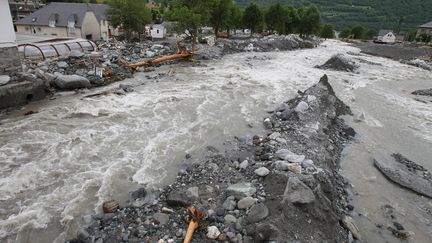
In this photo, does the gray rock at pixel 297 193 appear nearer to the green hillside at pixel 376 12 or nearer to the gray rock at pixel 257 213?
the gray rock at pixel 257 213

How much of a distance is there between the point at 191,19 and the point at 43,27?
81.8 ft

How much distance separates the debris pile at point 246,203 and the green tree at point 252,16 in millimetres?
50403

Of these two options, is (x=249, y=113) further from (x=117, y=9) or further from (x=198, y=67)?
(x=117, y=9)

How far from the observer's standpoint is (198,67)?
2527cm

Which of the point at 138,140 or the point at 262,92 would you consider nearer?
the point at 138,140

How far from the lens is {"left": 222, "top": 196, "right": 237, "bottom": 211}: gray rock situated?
676 cm

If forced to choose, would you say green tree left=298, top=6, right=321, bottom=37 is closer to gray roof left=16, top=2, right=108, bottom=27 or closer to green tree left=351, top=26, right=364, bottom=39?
green tree left=351, top=26, right=364, bottom=39

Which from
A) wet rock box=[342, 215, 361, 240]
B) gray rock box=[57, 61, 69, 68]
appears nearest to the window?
gray rock box=[57, 61, 69, 68]

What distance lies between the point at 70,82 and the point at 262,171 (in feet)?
43.3

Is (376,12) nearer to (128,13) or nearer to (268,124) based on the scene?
(128,13)

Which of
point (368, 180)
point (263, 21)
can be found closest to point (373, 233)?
point (368, 180)

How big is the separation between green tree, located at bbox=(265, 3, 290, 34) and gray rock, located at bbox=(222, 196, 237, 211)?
59095 millimetres

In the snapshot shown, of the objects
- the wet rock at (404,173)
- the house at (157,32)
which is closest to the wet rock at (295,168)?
the wet rock at (404,173)

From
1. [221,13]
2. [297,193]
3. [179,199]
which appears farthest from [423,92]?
[221,13]
